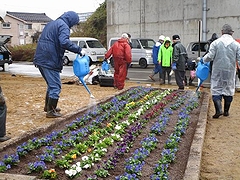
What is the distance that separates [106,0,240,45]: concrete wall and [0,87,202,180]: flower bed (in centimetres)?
1744

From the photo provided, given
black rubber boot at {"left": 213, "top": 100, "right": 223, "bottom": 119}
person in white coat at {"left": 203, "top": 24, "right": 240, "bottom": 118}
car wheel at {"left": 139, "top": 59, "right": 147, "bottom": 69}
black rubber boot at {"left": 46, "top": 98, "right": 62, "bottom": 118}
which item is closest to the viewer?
black rubber boot at {"left": 46, "top": 98, "right": 62, "bottom": 118}

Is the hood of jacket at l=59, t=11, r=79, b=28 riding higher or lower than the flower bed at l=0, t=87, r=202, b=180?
higher

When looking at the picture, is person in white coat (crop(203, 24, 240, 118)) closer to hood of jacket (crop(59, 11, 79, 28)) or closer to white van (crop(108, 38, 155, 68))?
hood of jacket (crop(59, 11, 79, 28))

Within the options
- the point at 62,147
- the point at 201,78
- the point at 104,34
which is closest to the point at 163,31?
the point at 104,34

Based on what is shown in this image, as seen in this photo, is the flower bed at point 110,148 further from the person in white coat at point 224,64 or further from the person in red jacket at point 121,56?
the person in red jacket at point 121,56

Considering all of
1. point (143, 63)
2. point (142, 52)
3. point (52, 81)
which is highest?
point (142, 52)

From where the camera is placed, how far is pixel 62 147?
4.75 metres

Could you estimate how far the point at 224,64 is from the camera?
699 cm

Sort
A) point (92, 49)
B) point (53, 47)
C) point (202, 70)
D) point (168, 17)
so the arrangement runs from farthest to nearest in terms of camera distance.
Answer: point (168, 17) → point (92, 49) → point (202, 70) → point (53, 47)

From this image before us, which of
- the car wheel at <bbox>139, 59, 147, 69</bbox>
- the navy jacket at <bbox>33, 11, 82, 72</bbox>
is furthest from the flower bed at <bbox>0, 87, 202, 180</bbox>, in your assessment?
the car wheel at <bbox>139, 59, 147, 69</bbox>

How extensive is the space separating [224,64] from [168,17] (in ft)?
64.0

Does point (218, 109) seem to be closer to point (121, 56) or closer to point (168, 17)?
point (121, 56)

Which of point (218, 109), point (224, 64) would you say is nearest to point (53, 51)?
point (224, 64)

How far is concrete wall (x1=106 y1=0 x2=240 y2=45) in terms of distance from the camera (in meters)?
23.2
